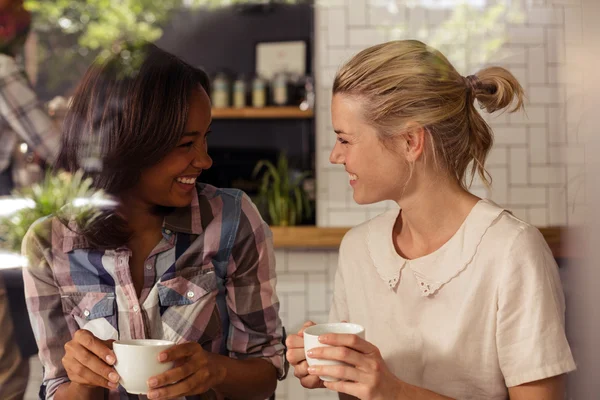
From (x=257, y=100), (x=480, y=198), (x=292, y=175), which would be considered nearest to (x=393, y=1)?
(x=480, y=198)

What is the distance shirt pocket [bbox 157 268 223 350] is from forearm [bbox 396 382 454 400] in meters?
0.27

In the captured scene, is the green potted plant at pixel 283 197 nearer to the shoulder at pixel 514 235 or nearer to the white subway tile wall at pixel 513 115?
the white subway tile wall at pixel 513 115

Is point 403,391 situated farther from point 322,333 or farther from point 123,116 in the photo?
point 123,116

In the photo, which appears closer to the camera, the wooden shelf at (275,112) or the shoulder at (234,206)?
the shoulder at (234,206)

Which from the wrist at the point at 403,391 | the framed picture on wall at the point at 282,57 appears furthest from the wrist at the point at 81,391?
the framed picture on wall at the point at 282,57

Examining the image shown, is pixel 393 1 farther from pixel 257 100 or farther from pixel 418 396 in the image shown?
pixel 257 100

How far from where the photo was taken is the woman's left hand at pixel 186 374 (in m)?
0.71

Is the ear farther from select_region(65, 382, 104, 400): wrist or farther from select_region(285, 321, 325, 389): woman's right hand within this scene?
select_region(65, 382, 104, 400): wrist

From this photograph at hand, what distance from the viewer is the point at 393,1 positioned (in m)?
1.14

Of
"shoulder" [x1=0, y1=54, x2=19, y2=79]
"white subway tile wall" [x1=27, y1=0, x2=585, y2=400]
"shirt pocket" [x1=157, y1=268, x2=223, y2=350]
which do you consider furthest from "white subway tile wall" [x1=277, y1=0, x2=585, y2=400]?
"shoulder" [x1=0, y1=54, x2=19, y2=79]

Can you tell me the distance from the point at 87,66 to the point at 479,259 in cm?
53

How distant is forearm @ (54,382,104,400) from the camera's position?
0.82m

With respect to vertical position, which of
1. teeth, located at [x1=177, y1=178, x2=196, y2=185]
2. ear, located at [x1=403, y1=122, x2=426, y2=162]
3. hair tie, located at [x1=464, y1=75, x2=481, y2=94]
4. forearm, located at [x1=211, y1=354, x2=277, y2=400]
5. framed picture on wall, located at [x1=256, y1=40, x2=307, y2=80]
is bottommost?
forearm, located at [x1=211, y1=354, x2=277, y2=400]

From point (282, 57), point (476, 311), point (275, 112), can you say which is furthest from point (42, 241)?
point (282, 57)
